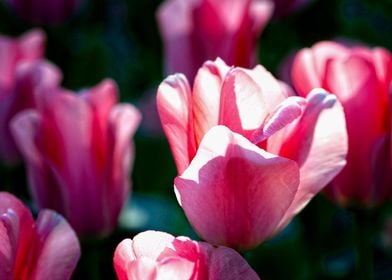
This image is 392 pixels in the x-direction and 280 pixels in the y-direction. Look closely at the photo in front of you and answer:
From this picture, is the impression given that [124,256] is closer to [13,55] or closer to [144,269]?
[144,269]

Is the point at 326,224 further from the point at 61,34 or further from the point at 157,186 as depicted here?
the point at 61,34

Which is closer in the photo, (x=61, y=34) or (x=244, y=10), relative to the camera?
(x=244, y=10)

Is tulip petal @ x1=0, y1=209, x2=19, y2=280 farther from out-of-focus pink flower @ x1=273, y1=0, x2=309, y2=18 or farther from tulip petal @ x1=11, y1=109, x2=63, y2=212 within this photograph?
out-of-focus pink flower @ x1=273, y1=0, x2=309, y2=18

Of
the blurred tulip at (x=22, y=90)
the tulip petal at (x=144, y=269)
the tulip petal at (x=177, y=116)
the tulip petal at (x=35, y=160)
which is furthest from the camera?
the blurred tulip at (x=22, y=90)

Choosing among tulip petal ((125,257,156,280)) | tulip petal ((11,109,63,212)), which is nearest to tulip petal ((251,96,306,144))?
tulip petal ((125,257,156,280))

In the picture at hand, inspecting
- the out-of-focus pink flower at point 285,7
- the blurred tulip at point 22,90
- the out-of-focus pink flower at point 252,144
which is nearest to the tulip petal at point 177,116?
the out-of-focus pink flower at point 252,144

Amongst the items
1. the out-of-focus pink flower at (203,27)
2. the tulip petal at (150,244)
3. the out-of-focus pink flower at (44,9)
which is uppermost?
the tulip petal at (150,244)

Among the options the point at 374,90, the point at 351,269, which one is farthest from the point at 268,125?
the point at 351,269

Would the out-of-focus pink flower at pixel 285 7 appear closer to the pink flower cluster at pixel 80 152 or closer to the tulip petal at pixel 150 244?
the pink flower cluster at pixel 80 152
